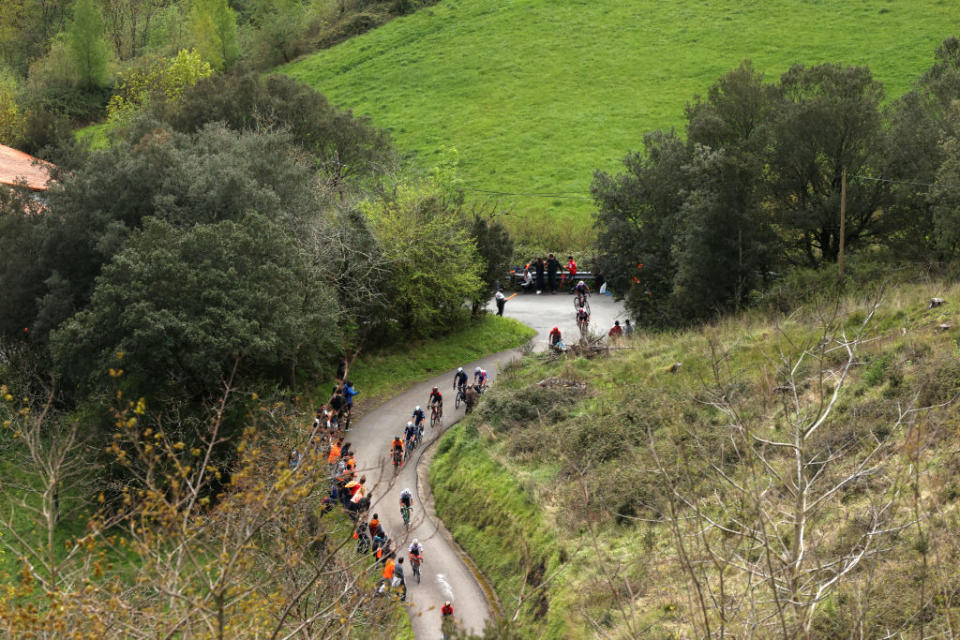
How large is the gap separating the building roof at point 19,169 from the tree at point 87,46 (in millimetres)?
18612

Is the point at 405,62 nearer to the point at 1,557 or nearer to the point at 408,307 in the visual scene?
the point at 408,307

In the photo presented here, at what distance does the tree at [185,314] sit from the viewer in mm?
24844

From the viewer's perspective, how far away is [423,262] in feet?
121

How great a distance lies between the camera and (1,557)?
53.9 ft

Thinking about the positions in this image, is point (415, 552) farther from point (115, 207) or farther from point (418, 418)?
point (115, 207)

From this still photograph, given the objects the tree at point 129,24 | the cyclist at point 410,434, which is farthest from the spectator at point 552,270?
the tree at point 129,24

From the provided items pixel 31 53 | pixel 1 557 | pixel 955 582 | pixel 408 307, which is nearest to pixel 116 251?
pixel 408 307

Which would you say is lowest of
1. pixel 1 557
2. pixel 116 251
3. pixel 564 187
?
pixel 564 187

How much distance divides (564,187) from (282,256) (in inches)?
1152

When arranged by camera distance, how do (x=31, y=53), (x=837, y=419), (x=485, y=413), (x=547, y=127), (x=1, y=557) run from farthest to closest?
(x=31, y=53) → (x=547, y=127) → (x=485, y=413) → (x=837, y=419) → (x=1, y=557)

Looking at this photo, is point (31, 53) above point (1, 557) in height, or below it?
above

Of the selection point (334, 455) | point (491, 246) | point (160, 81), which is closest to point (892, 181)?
point (491, 246)

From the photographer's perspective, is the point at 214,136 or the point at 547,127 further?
the point at 547,127

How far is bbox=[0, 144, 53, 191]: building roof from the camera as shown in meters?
45.2
